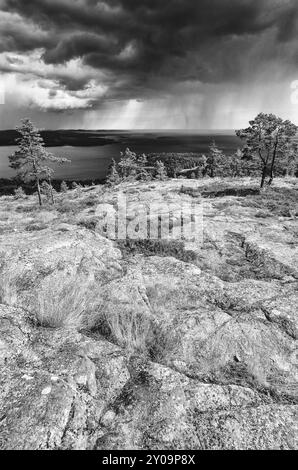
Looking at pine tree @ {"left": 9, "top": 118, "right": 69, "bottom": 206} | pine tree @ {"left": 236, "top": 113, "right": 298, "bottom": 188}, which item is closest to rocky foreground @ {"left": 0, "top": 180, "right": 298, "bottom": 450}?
pine tree @ {"left": 236, "top": 113, "right": 298, "bottom": 188}

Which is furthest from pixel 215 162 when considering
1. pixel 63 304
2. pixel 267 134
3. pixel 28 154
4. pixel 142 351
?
pixel 142 351

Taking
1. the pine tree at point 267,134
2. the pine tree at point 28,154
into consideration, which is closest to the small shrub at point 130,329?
the pine tree at point 267,134

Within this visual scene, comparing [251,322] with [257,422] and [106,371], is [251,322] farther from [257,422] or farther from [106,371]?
[106,371]

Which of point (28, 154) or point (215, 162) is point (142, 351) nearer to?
point (28, 154)

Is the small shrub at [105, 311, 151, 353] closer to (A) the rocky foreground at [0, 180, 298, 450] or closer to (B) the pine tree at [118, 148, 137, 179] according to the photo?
(A) the rocky foreground at [0, 180, 298, 450]

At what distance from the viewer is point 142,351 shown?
4.71 meters

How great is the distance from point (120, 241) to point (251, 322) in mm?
6103

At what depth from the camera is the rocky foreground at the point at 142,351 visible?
335 centimetres

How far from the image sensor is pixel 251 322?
555 cm

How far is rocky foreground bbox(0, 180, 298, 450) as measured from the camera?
11.0 feet

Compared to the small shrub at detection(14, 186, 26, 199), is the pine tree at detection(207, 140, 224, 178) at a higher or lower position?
higher

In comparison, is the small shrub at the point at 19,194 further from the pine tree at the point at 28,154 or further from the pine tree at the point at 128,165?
the pine tree at the point at 128,165

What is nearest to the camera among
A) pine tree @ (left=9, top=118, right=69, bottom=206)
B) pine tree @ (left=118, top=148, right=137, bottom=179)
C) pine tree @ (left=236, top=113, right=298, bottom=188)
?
pine tree @ (left=236, top=113, right=298, bottom=188)

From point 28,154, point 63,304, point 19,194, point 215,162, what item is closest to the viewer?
point 63,304
